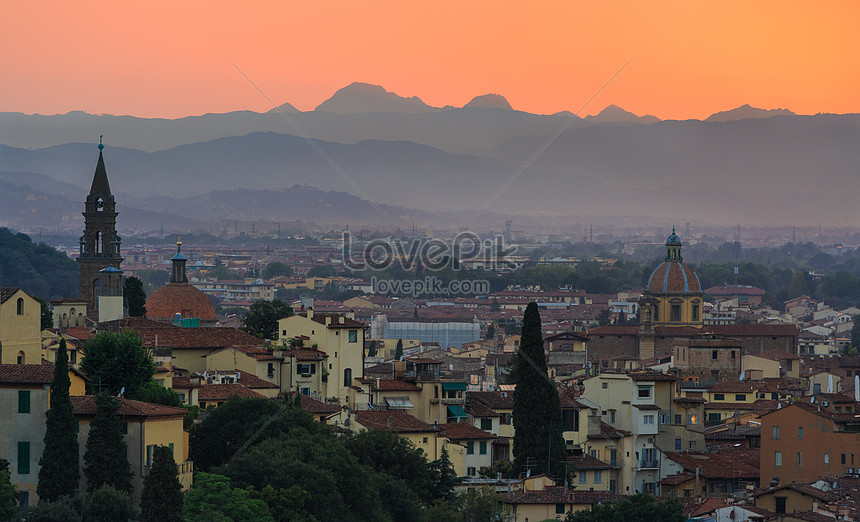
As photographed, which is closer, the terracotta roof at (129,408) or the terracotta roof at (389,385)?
the terracotta roof at (129,408)

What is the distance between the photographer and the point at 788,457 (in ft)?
113

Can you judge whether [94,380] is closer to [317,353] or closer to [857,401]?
[317,353]

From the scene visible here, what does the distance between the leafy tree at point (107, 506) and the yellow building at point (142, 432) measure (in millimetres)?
898

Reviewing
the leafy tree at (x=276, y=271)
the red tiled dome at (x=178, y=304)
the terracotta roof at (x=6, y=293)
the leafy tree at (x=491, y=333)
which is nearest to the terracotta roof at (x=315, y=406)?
the terracotta roof at (x=6, y=293)

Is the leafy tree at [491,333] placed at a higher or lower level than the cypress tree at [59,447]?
lower

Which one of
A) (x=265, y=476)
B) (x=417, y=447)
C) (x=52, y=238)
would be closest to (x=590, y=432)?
(x=417, y=447)

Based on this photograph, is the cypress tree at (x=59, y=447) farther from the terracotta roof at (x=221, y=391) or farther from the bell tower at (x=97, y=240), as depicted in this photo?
the bell tower at (x=97, y=240)

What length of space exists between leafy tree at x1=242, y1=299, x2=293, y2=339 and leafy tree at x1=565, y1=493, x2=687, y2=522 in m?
16.5

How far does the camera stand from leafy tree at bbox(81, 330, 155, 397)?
26828 mm

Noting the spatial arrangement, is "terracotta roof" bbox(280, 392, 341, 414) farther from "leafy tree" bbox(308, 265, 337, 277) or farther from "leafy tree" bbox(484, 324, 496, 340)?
"leafy tree" bbox(308, 265, 337, 277)

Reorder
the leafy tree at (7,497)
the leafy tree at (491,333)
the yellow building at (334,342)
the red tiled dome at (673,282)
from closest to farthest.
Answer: the leafy tree at (7,497) → the yellow building at (334,342) → the red tiled dome at (673,282) → the leafy tree at (491,333)

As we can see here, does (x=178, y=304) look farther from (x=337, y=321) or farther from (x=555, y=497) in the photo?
(x=555, y=497)

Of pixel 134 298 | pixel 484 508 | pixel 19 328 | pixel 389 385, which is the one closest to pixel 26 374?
pixel 19 328

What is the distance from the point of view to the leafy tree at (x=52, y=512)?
20969 millimetres
